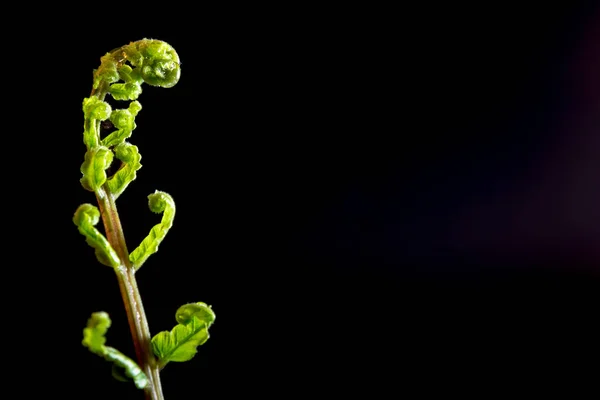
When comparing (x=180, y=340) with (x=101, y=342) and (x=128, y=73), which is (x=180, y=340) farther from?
(x=128, y=73)

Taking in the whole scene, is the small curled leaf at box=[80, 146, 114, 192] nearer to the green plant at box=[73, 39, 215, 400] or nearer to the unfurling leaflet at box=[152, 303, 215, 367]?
the green plant at box=[73, 39, 215, 400]

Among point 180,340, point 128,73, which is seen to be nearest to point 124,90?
point 128,73

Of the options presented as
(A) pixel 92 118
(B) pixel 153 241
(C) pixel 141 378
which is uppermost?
(A) pixel 92 118

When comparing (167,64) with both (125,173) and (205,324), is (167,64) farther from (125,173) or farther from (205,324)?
(205,324)

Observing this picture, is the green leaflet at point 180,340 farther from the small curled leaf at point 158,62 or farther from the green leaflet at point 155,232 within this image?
the small curled leaf at point 158,62

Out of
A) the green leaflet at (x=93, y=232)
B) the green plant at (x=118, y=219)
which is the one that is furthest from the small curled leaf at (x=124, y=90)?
the green leaflet at (x=93, y=232)

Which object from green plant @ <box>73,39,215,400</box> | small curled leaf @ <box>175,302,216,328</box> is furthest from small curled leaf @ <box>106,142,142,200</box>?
small curled leaf @ <box>175,302,216,328</box>

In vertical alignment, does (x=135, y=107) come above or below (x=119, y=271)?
above

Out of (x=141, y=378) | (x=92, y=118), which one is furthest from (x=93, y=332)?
(x=92, y=118)
